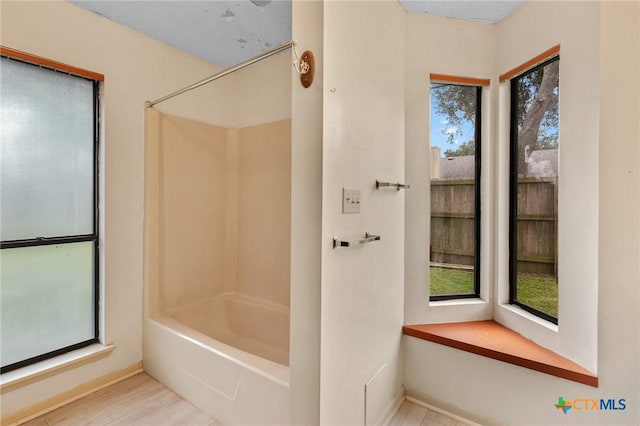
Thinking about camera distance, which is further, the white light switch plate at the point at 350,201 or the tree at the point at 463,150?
the tree at the point at 463,150

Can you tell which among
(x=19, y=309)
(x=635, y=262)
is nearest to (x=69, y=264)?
(x=19, y=309)

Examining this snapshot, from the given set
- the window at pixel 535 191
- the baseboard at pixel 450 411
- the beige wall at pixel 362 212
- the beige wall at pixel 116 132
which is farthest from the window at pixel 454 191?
the beige wall at pixel 116 132

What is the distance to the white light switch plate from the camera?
48.9 inches

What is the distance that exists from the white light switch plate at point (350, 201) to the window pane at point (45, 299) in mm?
1746

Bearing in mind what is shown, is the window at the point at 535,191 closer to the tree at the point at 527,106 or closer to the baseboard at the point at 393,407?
the tree at the point at 527,106

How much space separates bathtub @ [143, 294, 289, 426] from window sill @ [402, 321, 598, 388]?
0.91 metres

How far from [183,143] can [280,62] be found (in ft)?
3.31

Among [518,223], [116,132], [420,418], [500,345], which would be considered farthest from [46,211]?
[518,223]

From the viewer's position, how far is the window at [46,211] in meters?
1.57

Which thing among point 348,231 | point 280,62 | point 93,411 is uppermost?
point 280,62

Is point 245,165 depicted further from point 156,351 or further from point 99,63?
point 156,351

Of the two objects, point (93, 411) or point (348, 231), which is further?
point (93, 411)

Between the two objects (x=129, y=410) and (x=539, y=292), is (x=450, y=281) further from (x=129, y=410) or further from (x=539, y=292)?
(x=129, y=410)

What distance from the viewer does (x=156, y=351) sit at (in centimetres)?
196
